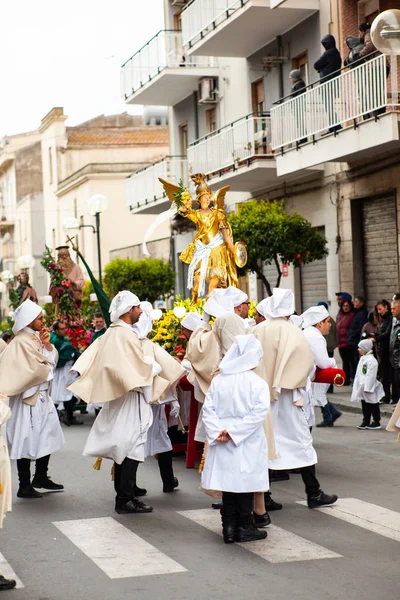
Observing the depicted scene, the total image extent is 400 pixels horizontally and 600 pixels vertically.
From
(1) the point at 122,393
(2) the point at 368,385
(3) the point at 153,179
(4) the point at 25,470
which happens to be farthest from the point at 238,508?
(3) the point at 153,179

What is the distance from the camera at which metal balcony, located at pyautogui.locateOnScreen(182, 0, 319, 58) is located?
74.5 feet

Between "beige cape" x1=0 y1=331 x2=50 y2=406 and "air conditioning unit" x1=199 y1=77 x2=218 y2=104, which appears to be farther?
"air conditioning unit" x1=199 y1=77 x2=218 y2=104

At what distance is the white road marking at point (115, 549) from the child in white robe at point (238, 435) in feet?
2.12

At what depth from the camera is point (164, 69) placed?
28.9 m

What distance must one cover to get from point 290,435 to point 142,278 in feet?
75.4

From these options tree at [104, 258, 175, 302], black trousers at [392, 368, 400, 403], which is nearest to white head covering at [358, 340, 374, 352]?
black trousers at [392, 368, 400, 403]

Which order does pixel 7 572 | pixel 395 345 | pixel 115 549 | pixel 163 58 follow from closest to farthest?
pixel 7 572, pixel 115 549, pixel 395 345, pixel 163 58

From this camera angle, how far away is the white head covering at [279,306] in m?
8.97

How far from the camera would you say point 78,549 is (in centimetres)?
751

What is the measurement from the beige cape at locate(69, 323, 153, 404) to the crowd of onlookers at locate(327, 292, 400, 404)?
21.1 ft

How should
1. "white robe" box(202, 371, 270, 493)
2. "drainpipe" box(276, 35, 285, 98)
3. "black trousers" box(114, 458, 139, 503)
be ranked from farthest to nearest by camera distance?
"drainpipe" box(276, 35, 285, 98) → "black trousers" box(114, 458, 139, 503) → "white robe" box(202, 371, 270, 493)

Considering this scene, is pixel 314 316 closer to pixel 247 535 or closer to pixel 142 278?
pixel 247 535

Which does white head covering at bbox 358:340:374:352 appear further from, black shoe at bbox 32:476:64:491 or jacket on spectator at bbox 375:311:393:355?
black shoe at bbox 32:476:64:491

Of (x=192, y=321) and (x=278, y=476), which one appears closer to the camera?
(x=192, y=321)
